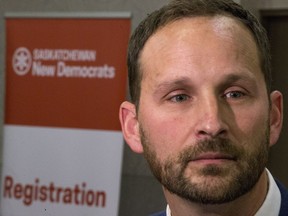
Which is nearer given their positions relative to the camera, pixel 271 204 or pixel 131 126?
pixel 271 204

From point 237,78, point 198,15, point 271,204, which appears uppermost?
point 198,15

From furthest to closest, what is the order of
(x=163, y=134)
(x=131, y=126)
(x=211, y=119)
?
1. (x=131, y=126)
2. (x=163, y=134)
3. (x=211, y=119)

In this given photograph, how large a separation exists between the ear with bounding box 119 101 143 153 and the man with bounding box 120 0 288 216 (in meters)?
0.05

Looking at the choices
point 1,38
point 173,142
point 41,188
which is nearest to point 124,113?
point 173,142

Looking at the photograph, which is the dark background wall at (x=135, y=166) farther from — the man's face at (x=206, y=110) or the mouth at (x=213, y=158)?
the mouth at (x=213, y=158)

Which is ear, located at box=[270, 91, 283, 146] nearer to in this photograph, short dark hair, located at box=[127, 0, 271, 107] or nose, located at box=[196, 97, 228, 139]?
short dark hair, located at box=[127, 0, 271, 107]

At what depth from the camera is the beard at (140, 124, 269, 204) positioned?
39.0 inches

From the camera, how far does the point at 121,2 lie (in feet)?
9.18

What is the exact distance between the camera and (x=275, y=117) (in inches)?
45.6

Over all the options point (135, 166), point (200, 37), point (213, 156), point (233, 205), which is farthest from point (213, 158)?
point (135, 166)

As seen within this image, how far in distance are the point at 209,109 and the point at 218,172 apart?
0.34ft

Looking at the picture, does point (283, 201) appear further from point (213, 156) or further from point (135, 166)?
point (135, 166)

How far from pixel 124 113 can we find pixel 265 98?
1.07ft

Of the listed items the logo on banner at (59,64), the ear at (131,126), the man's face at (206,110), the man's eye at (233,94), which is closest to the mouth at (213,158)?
the man's face at (206,110)
